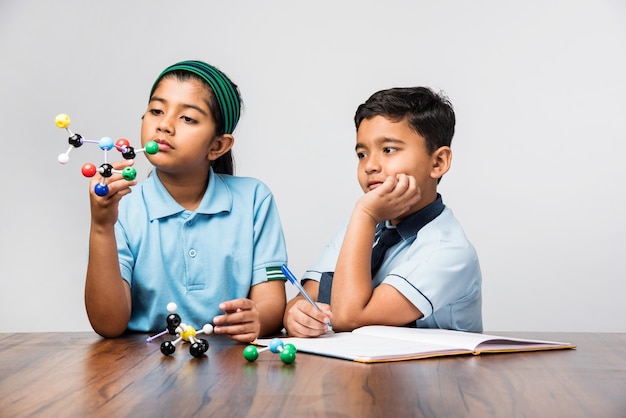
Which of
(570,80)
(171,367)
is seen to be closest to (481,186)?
(570,80)

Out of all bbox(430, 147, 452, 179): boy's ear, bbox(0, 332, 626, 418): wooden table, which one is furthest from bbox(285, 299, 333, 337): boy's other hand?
bbox(430, 147, 452, 179): boy's ear

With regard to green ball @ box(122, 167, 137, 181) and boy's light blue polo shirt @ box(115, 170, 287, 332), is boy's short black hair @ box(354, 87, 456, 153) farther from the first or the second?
green ball @ box(122, 167, 137, 181)

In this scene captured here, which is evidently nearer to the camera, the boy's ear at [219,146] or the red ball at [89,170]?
the red ball at [89,170]

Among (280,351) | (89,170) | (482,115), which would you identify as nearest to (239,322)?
(280,351)

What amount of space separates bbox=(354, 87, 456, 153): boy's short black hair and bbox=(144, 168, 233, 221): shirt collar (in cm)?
32

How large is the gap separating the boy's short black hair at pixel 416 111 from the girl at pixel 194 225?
29 centimetres

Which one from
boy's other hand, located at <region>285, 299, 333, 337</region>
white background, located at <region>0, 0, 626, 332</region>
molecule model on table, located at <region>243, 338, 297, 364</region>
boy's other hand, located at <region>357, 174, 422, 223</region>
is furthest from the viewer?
white background, located at <region>0, 0, 626, 332</region>

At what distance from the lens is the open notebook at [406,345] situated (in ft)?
3.95

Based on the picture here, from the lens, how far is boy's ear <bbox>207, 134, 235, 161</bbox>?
184 cm

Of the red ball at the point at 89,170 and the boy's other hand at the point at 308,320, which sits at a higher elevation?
the red ball at the point at 89,170

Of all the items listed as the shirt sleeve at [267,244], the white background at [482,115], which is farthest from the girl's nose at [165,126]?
the white background at [482,115]

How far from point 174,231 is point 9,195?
1.41 meters

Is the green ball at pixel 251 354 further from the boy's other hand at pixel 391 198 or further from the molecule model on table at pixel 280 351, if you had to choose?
the boy's other hand at pixel 391 198

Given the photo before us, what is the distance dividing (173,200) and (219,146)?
5.7 inches
